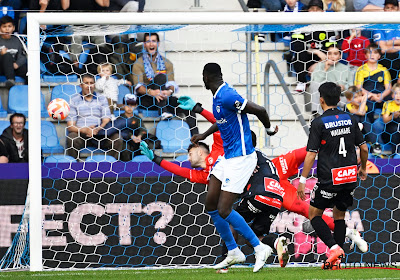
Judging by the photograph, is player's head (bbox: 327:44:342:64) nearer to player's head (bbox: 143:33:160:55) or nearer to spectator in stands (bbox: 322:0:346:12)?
spectator in stands (bbox: 322:0:346:12)

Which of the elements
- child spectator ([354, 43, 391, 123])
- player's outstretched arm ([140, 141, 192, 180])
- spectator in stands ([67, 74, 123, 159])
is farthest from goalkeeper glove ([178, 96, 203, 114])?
child spectator ([354, 43, 391, 123])

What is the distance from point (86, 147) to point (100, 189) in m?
0.82

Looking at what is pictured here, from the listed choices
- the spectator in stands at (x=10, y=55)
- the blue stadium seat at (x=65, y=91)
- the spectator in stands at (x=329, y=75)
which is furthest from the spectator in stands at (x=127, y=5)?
the spectator in stands at (x=329, y=75)

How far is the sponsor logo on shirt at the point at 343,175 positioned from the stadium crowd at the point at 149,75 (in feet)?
8.49

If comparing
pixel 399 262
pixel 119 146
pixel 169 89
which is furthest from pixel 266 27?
pixel 399 262

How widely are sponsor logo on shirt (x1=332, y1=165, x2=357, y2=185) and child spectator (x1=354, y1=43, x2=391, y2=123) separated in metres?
2.82

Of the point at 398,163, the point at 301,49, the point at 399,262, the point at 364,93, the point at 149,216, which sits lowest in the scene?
the point at 399,262

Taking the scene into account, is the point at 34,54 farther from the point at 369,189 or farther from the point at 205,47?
the point at 369,189

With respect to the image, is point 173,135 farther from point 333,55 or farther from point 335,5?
point 335,5

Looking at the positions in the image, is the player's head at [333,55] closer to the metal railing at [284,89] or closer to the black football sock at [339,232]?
the metal railing at [284,89]

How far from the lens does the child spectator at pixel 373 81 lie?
972 cm

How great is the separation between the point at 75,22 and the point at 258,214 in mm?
2722

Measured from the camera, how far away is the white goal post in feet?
24.9

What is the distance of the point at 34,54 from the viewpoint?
772cm
